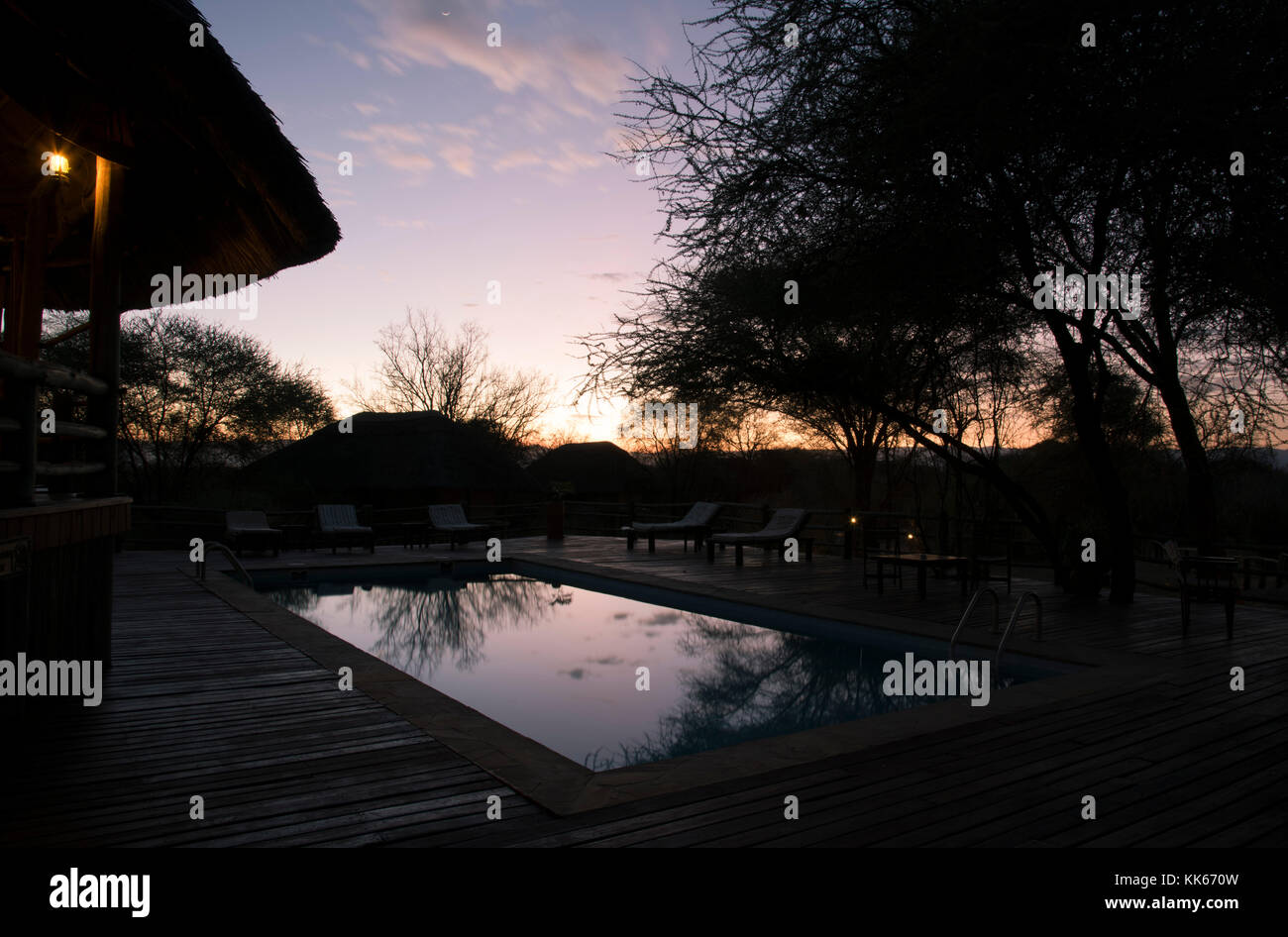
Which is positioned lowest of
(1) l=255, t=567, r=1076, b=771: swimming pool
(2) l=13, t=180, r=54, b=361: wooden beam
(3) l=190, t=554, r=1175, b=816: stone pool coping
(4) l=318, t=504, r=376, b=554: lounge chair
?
(1) l=255, t=567, r=1076, b=771: swimming pool

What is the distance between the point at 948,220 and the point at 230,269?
592 centimetres

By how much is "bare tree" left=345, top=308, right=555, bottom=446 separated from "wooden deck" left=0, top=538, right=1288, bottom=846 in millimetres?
26899

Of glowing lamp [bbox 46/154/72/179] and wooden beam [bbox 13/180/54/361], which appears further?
wooden beam [bbox 13/180/54/361]

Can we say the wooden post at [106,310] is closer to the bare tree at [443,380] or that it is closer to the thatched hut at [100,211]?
the thatched hut at [100,211]

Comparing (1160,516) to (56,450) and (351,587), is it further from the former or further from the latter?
(56,450)

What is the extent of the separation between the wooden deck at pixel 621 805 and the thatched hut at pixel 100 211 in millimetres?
714

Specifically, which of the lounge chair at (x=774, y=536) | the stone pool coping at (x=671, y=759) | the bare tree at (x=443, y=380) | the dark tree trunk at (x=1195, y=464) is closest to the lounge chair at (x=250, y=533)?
the stone pool coping at (x=671, y=759)

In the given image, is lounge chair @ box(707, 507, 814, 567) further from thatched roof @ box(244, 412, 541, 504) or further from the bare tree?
the bare tree

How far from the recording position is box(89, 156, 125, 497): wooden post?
4.58m

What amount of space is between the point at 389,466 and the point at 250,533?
27.7 ft

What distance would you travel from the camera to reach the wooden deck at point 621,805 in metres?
2.51

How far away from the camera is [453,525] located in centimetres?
1575

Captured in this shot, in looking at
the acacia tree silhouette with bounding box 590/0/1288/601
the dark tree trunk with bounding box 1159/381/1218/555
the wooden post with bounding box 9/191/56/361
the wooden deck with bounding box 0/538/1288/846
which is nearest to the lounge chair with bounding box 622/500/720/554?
the acacia tree silhouette with bounding box 590/0/1288/601

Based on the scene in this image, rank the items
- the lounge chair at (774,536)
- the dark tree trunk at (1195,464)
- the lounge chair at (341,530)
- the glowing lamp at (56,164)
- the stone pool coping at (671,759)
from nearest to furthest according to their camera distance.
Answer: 1. the stone pool coping at (671,759)
2. the glowing lamp at (56,164)
3. the dark tree trunk at (1195,464)
4. the lounge chair at (774,536)
5. the lounge chair at (341,530)
